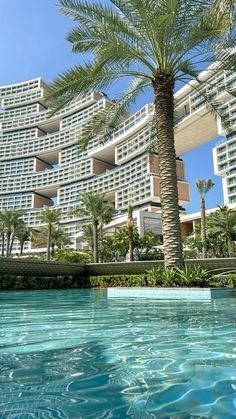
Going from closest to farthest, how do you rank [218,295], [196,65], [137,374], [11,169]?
[137,374] < [218,295] < [196,65] < [11,169]

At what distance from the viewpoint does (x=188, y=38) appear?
13.3 metres

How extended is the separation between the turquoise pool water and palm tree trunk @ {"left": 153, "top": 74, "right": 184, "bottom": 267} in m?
6.83

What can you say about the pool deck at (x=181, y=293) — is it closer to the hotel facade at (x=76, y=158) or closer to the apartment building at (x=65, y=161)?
the hotel facade at (x=76, y=158)

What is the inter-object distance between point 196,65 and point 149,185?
258ft

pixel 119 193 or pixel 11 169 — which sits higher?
pixel 11 169

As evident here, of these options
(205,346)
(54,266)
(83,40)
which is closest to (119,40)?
(83,40)

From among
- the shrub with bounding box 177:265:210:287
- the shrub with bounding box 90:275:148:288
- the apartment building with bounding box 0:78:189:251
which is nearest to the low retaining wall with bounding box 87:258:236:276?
the shrub with bounding box 90:275:148:288

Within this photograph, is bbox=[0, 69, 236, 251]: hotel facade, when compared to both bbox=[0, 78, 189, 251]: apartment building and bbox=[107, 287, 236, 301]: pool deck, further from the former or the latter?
bbox=[107, 287, 236, 301]: pool deck

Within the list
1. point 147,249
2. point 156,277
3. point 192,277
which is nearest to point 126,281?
point 156,277

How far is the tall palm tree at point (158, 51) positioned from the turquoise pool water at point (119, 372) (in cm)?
788

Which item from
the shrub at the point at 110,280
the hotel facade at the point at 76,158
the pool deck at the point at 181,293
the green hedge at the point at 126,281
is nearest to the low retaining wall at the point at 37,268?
the green hedge at the point at 126,281

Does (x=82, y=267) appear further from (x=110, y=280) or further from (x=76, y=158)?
(x=76, y=158)

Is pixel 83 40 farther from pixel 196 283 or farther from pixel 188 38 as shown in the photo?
pixel 196 283

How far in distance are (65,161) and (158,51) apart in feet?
369
